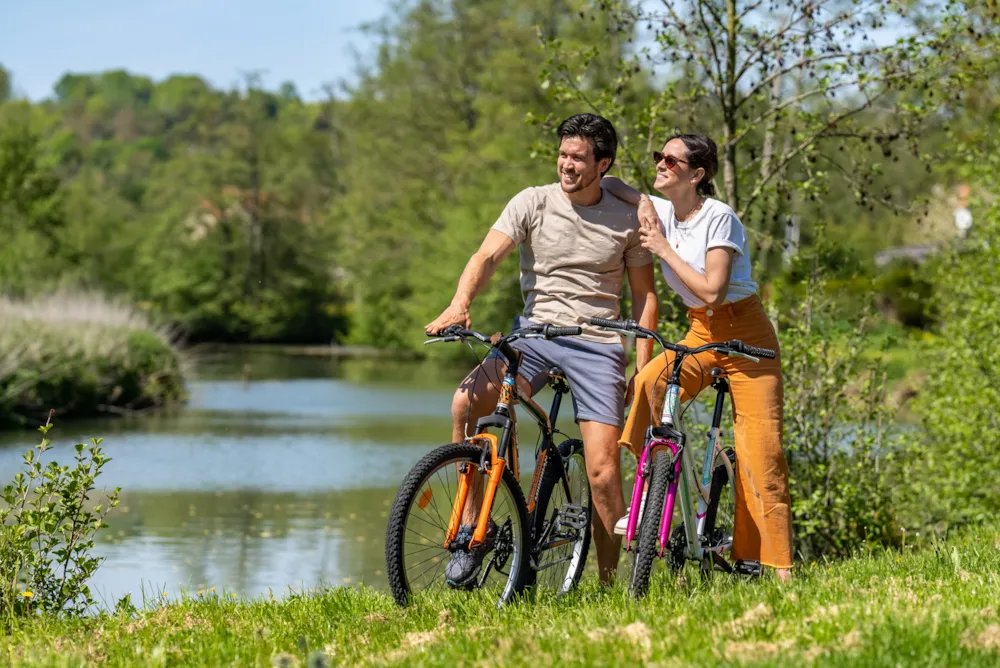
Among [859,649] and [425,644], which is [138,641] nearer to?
[425,644]

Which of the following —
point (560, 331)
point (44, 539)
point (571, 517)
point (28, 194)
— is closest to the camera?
point (560, 331)

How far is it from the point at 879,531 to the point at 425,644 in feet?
19.0

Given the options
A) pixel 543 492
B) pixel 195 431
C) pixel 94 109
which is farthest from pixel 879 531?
pixel 94 109

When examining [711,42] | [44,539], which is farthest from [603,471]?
[711,42]

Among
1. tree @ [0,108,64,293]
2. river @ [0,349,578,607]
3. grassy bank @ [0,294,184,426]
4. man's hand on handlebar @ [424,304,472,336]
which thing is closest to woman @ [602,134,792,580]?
man's hand on handlebar @ [424,304,472,336]

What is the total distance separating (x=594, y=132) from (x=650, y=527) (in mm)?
1712

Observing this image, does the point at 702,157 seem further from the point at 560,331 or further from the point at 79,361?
the point at 79,361

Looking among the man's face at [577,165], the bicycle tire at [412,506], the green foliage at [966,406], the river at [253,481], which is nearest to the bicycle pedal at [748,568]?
the bicycle tire at [412,506]

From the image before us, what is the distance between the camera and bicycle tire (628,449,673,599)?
561 centimetres

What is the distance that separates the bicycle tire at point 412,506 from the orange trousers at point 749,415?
0.67 metres

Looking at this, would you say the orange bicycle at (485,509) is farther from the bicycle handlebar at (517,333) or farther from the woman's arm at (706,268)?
the woman's arm at (706,268)

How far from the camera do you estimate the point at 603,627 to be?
4.80 metres

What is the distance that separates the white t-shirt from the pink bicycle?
28 centimetres

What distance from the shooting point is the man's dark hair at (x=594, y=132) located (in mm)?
6047
